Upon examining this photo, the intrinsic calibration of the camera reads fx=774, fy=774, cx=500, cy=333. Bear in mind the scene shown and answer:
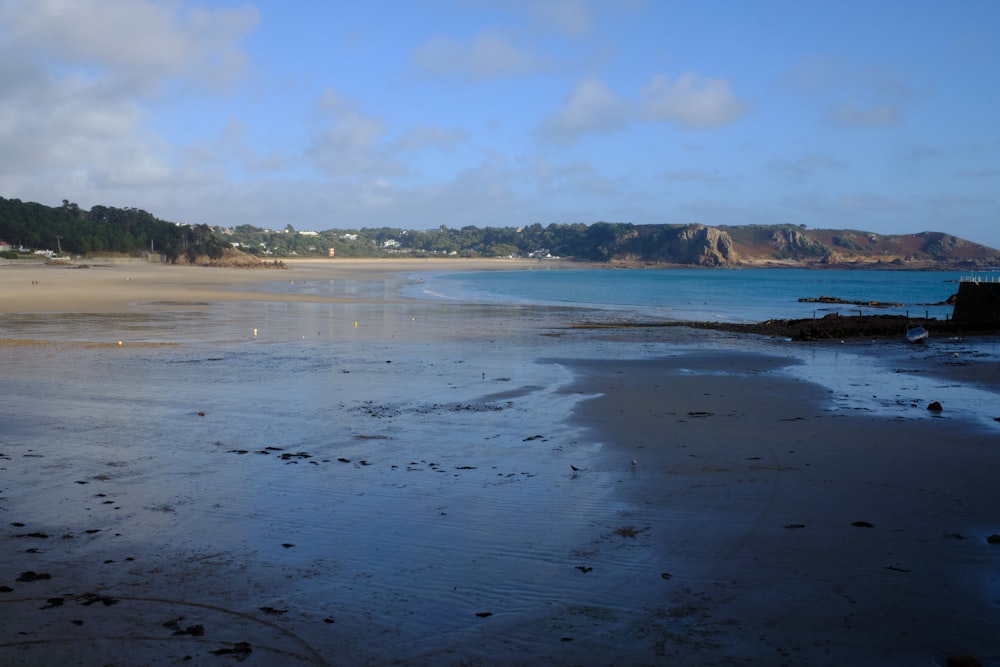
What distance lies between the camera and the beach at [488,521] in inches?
163

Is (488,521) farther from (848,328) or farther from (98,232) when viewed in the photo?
(98,232)

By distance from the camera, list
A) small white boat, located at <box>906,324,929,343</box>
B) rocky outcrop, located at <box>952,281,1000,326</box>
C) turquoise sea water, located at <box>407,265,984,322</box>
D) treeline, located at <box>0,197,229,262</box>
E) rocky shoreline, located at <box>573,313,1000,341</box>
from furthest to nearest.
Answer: treeline, located at <box>0,197,229,262</box> → turquoise sea water, located at <box>407,265,984,322</box> → rocky outcrop, located at <box>952,281,1000,326</box> → rocky shoreline, located at <box>573,313,1000,341</box> → small white boat, located at <box>906,324,929,343</box>

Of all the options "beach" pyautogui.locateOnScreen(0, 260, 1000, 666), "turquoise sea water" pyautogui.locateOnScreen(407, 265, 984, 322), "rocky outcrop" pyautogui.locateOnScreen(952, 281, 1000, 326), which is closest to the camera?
"beach" pyautogui.locateOnScreen(0, 260, 1000, 666)

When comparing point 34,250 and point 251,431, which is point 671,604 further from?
point 34,250

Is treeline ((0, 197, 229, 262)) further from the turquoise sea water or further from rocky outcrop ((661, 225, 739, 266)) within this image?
rocky outcrop ((661, 225, 739, 266))

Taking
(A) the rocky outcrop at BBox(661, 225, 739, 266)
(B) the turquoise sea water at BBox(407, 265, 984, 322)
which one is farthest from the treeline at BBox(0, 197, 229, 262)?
(A) the rocky outcrop at BBox(661, 225, 739, 266)

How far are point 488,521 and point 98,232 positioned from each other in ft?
354

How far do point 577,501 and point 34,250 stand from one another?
10338 centimetres

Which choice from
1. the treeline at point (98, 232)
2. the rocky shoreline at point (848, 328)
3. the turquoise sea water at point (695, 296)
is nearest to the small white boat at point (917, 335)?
the rocky shoreline at point (848, 328)

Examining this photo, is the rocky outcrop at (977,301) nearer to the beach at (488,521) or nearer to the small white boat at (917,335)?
the small white boat at (917,335)

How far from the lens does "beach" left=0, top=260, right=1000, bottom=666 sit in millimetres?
4148

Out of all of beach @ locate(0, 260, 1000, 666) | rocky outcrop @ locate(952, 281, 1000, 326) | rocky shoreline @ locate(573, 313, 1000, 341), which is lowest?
beach @ locate(0, 260, 1000, 666)

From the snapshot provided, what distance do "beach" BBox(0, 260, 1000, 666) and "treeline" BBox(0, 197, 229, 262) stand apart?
275 ft

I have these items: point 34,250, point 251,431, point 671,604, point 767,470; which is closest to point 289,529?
point 671,604
